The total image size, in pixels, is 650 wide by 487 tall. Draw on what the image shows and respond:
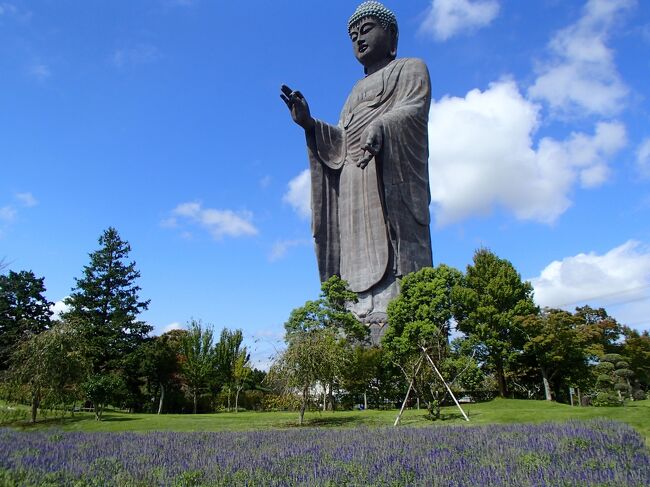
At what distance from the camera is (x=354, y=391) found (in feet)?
87.5

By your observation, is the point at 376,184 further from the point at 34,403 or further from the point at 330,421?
the point at 34,403

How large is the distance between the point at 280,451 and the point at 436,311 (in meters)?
19.7

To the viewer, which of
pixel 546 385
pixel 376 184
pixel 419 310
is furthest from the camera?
pixel 376 184

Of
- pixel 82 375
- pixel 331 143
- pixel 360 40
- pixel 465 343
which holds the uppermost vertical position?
pixel 360 40

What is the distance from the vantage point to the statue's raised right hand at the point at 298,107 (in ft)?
97.2

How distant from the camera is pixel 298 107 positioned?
31.7 metres

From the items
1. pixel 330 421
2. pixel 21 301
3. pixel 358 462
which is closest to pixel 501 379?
pixel 330 421

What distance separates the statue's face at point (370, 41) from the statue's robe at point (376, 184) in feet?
4.74

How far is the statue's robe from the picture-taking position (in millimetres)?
31938

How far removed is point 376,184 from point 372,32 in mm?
10763

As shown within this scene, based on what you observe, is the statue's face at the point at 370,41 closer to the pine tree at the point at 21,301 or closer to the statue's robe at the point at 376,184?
the statue's robe at the point at 376,184

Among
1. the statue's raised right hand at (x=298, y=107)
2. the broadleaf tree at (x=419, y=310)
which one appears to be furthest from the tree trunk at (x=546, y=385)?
the statue's raised right hand at (x=298, y=107)

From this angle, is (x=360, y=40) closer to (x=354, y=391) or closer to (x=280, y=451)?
(x=354, y=391)

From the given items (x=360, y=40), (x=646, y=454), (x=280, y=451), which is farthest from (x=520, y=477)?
(x=360, y=40)
